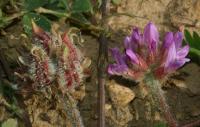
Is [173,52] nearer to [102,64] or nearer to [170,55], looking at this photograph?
[170,55]

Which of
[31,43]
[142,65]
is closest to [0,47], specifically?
[31,43]

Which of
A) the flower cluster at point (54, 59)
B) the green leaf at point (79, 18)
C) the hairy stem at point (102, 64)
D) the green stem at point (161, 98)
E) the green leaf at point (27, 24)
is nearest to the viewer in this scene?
the flower cluster at point (54, 59)

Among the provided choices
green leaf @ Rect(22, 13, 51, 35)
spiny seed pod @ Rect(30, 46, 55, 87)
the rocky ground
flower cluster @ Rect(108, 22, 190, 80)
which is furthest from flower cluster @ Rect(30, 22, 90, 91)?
green leaf @ Rect(22, 13, 51, 35)

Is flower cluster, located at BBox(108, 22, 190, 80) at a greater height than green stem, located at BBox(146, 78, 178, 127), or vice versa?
flower cluster, located at BBox(108, 22, 190, 80)

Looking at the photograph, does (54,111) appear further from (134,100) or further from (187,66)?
(187,66)

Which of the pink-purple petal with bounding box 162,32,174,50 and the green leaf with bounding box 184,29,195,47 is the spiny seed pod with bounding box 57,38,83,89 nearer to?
the pink-purple petal with bounding box 162,32,174,50

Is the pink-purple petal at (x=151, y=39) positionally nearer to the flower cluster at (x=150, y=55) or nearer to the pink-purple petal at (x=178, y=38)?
the flower cluster at (x=150, y=55)

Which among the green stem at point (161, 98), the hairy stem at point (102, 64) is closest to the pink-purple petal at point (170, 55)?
the green stem at point (161, 98)
